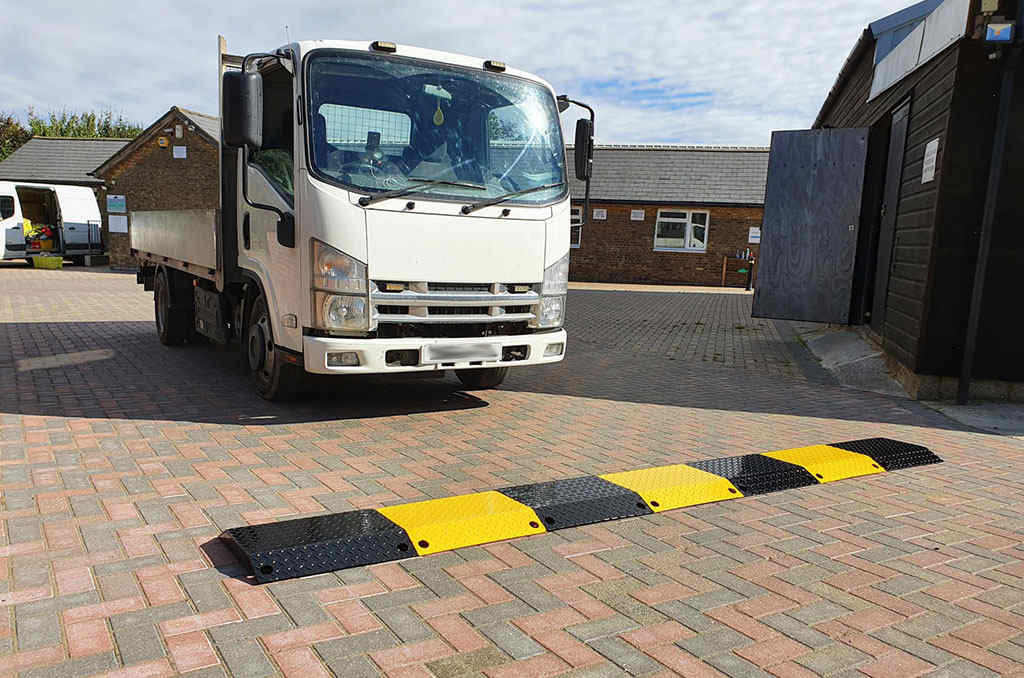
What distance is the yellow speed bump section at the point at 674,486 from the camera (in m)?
4.43

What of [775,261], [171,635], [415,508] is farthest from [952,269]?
[171,635]

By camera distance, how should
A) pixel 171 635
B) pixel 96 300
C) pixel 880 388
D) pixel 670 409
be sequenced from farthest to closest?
pixel 96 300
pixel 880 388
pixel 670 409
pixel 171 635

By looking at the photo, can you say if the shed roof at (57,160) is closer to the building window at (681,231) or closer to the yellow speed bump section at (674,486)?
the building window at (681,231)

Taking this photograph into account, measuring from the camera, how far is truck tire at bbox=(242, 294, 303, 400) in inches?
247

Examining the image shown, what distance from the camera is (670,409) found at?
7.25m

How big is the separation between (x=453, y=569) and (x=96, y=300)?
47.6ft

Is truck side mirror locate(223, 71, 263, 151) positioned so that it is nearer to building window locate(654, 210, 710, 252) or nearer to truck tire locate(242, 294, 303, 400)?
truck tire locate(242, 294, 303, 400)

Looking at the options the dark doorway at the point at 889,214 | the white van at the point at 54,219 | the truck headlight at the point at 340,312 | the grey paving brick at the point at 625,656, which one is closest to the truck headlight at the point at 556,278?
the truck headlight at the point at 340,312

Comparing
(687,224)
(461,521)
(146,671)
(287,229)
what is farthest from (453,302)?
(687,224)

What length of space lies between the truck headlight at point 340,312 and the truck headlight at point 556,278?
157 centimetres

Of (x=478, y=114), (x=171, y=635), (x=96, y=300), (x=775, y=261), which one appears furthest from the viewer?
(x=96, y=300)

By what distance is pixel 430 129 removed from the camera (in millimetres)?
5949

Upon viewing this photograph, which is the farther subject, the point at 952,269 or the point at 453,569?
the point at 952,269

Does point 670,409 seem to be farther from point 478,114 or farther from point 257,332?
point 257,332
